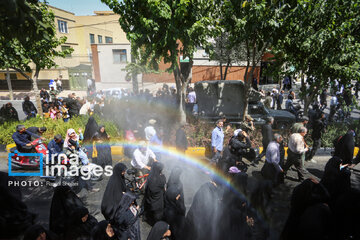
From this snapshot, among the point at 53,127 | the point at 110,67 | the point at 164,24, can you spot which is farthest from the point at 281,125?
the point at 110,67

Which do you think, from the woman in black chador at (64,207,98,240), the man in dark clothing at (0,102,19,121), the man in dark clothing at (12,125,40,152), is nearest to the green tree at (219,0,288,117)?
the woman in black chador at (64,207,98,240)

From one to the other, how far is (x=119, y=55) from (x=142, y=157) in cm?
2512

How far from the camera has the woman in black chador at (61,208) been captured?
3852 mm

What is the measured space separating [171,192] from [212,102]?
28.7ft

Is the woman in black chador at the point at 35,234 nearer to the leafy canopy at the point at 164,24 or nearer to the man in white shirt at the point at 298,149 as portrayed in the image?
the man in white shirt at the point at 298,149

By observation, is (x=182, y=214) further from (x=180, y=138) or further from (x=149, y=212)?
(x=180, y=138)

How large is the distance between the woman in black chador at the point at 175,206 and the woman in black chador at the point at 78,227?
4.50ft

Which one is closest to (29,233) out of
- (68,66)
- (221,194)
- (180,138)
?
(221,194)

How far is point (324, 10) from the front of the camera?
8141 millimetres

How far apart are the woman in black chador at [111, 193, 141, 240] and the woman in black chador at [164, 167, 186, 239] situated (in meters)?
0.62

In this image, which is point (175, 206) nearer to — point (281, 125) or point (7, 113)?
point (281, 125)

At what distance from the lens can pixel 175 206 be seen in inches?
168

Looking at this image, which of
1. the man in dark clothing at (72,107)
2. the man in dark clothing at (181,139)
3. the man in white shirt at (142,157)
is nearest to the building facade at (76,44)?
the man in dark clothing at (72,107)

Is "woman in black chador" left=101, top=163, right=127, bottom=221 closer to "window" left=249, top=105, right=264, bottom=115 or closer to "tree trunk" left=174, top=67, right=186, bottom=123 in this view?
"tree trunk" left=174, top=67, right=186, bottom=123
